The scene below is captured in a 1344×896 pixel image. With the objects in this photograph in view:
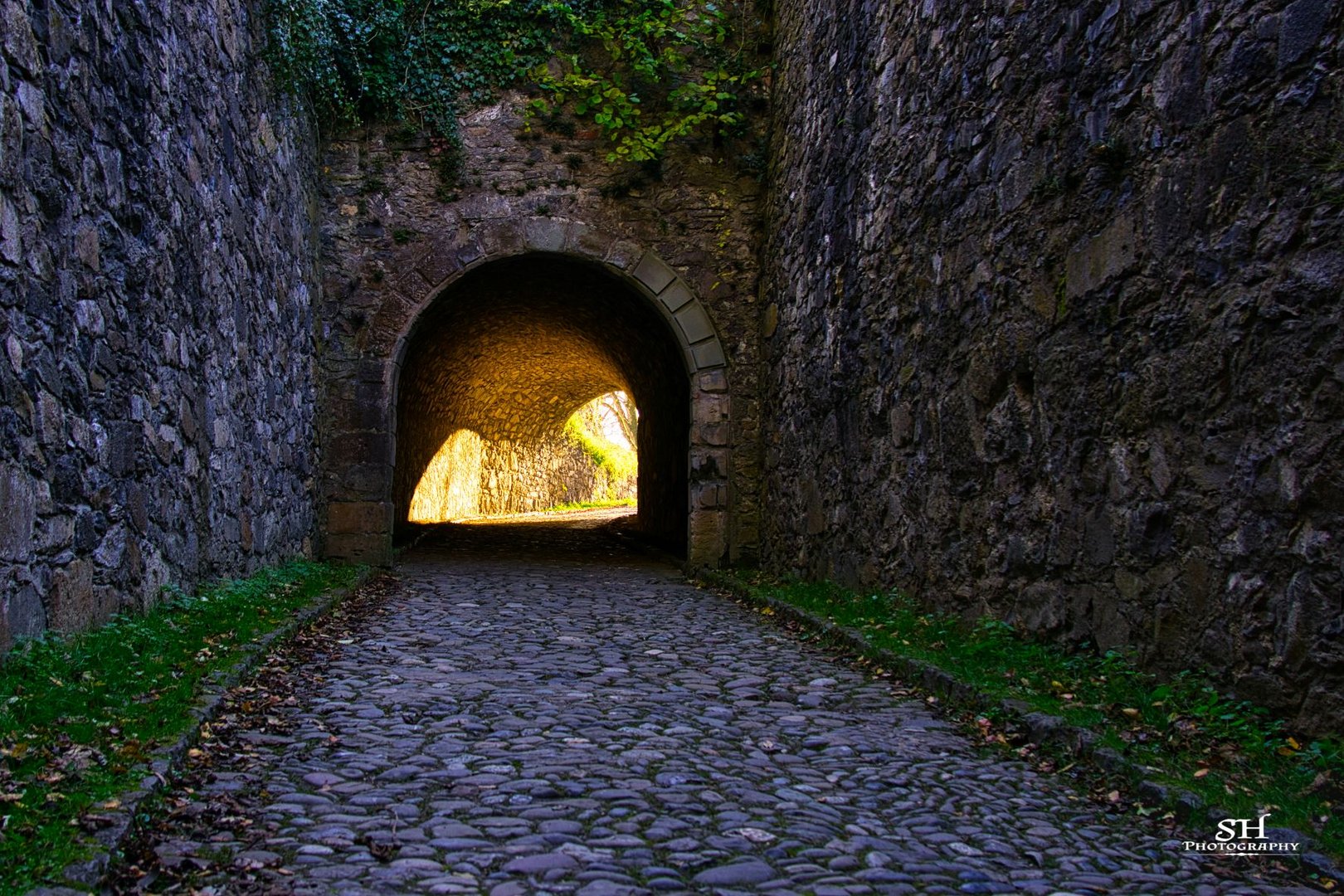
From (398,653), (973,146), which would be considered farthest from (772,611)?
(973,146)

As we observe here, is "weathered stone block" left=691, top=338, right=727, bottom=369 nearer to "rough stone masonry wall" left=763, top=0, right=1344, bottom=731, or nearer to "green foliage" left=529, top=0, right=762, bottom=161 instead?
"green foliage" left=529, top=0, right=762, bottom=161

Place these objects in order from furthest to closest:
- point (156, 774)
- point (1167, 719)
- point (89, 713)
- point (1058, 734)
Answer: point (1058, 734)
point (1167, 719)
point (89, 713)
point (156, 774)

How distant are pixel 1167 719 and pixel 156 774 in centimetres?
316

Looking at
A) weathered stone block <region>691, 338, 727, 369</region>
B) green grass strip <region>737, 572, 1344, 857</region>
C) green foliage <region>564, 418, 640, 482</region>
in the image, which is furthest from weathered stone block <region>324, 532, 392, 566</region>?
green foliage <region>564, 418, 640, 482</region>

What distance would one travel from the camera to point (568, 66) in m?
11.1

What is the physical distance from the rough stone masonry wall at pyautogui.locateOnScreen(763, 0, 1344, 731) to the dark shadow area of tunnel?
4.59m

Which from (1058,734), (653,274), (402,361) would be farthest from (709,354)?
(1058,734)

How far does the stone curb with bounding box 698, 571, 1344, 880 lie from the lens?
274cm

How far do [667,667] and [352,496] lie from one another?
6.05 m

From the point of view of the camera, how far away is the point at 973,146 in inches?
232

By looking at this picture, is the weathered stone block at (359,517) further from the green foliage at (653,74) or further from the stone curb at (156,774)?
the stone curb at (156,774)

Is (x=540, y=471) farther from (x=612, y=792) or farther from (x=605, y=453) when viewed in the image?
(x=612, y=792)

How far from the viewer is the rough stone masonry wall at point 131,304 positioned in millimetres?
4000

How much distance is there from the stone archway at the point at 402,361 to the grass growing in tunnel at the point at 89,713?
15.7 ft
